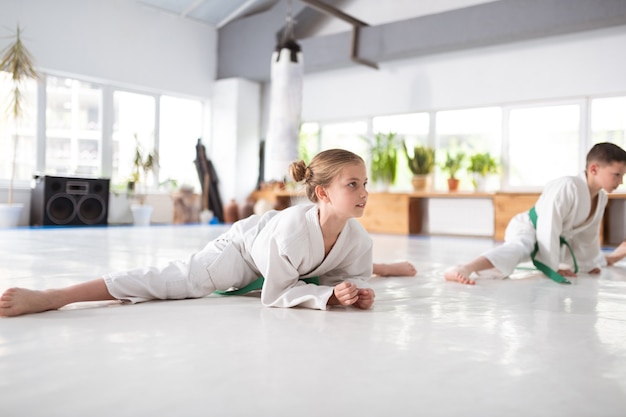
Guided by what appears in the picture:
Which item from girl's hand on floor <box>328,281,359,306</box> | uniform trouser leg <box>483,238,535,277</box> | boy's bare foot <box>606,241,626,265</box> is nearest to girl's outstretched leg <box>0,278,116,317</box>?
girl's hand on floor <box>328,281,359,306</box>

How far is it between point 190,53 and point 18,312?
770 cm

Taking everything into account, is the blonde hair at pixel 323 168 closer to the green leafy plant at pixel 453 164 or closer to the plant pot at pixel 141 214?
the green leafy plant at pixel 453 164

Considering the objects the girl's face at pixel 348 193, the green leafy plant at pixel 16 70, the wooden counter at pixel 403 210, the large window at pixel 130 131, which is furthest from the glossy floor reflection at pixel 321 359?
the large window at pixel 130 131

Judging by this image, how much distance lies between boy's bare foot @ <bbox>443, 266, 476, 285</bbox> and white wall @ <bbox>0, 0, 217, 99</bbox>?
644cm

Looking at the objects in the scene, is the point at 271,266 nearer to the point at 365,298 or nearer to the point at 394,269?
the point at 365,298

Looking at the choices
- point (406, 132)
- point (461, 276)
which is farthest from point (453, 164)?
point (461, 276)

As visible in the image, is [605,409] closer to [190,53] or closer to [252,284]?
[252,284]

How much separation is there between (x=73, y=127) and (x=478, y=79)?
5.38 m

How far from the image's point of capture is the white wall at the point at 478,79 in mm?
5941

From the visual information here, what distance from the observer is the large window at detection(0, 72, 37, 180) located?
671cm

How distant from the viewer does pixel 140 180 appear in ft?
26.5

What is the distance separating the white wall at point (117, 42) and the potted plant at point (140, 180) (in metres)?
1.06

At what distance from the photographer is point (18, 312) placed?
151 cm

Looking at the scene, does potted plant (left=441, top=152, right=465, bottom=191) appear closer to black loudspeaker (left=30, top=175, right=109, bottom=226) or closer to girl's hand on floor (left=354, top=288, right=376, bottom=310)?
black loudspeaker (left=30, top=175, right=109, bottom=226)
